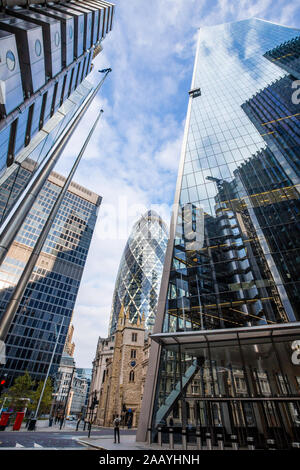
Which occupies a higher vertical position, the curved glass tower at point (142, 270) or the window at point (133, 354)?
the curved glass tower at point (142, 270)

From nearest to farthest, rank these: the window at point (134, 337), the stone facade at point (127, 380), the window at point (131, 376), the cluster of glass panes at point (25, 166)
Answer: the cluster of glass panes at point (25, 166), the stone facade at point (127, 380), the window at point (131, 376), the window at point (134, 337)

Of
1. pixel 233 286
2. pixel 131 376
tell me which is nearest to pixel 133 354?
pixel 131 376

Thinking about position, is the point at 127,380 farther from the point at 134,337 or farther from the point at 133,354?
the point at 134,337

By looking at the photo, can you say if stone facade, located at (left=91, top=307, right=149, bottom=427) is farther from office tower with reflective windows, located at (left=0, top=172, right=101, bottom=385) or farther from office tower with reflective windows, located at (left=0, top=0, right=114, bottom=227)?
office tower with reflective windows, located at (left=0, top=0, right=114, bottom=227)

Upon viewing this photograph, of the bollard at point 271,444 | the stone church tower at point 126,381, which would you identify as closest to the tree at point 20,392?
the stone church tower at point 126,381

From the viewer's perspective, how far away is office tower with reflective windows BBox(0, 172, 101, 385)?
65.7 metres

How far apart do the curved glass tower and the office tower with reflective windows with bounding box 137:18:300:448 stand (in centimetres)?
6837

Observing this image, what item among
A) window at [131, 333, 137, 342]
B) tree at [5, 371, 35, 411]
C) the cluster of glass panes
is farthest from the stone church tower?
the cluster of glass panes

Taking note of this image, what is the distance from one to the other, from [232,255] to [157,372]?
31.4 ft

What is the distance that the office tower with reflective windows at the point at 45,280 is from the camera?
2586 inches

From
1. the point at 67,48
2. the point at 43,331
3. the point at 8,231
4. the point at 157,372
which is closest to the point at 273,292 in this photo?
the point at 157,372

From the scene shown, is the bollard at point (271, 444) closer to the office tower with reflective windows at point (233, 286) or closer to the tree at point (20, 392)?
the office tower with reflective windows at point (233, 286)

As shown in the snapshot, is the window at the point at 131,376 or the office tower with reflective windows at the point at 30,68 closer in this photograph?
the office tower with reflective windows at the point at 30,68

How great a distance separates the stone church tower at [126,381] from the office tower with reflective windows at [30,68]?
42221 mm
